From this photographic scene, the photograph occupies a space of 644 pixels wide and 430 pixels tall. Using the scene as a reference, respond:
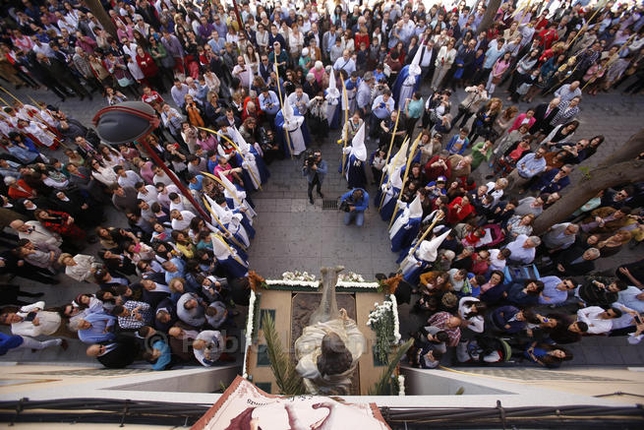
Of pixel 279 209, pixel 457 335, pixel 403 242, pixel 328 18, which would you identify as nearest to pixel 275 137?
pixel 279 209

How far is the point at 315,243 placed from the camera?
28.1 ft

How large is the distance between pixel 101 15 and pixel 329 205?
10.7 m

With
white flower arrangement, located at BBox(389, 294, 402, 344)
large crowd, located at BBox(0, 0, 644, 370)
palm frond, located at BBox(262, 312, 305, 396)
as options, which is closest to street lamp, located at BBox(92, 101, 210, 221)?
large crowd, located at BBox(0, 0, 644, 370)

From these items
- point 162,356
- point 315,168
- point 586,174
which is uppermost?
point 315,168

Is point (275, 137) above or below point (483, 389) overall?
above

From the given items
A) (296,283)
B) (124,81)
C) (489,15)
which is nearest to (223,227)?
(296,283)

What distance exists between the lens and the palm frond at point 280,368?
3.93 m

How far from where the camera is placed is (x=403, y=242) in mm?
7879

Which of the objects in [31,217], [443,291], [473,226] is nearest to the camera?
[443,291]

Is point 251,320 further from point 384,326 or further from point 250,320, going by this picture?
point 384,326

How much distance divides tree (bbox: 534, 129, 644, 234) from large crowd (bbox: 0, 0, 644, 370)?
32 centimetres

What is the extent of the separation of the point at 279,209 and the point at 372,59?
672 cm

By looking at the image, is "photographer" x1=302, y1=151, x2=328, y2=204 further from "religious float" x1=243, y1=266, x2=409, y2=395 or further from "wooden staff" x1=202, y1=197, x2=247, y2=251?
"religious float" x1=243, y1=266, x2=409, y2=395

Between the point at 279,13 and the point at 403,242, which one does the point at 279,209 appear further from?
the point at 279,13
